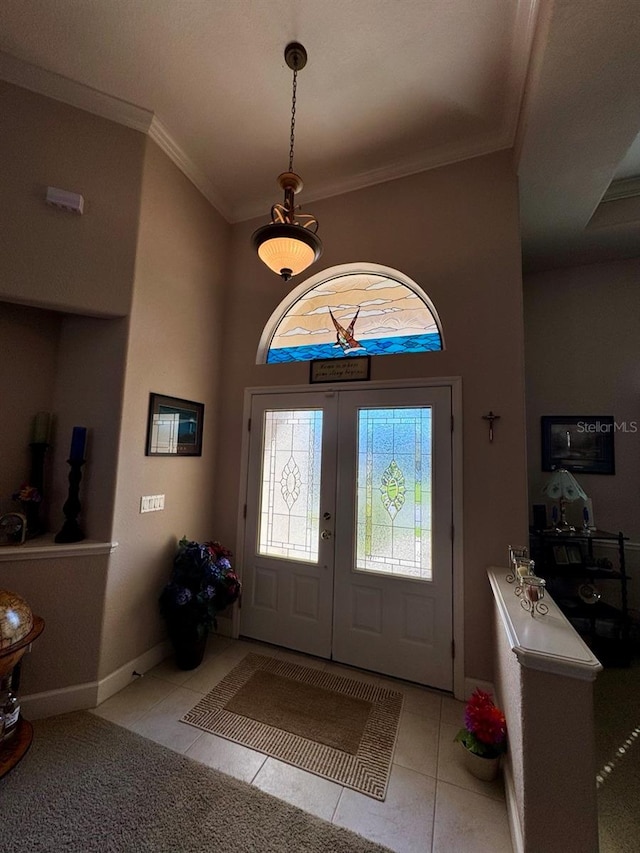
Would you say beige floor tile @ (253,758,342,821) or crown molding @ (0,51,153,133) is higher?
crown molding @ (0,51,153,133)

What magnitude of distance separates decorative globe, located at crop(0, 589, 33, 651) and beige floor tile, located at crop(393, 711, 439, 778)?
6.69ft

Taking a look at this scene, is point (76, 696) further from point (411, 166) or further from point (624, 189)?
point (624, 189)

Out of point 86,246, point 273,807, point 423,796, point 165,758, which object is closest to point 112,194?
point 86,246

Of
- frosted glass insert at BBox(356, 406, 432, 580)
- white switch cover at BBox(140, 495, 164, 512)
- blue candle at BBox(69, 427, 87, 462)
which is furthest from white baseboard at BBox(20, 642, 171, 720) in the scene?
frosted glass insert at BBox(356, 406, 432, 580)

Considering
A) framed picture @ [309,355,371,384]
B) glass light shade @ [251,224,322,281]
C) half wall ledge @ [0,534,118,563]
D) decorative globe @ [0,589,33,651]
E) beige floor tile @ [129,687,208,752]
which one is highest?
glass light shade @ [251,224,322,281]

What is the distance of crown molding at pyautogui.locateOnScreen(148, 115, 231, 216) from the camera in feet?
8.22

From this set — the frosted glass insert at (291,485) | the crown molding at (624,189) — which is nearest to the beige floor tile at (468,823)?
the frosted glass insert at (291,485)

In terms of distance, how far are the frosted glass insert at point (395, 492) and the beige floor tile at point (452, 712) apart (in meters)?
0.78

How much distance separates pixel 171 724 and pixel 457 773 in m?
1.60

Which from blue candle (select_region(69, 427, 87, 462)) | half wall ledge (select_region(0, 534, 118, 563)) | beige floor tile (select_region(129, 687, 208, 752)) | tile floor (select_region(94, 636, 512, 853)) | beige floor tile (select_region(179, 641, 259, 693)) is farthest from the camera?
beige floor tile (select_region(179, 641, 259, 693))

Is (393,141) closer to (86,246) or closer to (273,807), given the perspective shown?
(86,246)

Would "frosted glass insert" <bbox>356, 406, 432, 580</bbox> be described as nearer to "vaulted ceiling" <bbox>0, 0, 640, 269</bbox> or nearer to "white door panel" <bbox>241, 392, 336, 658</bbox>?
"white door panel" <bbox>241, 392, 336, 658</bbox>

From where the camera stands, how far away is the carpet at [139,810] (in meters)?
1.38

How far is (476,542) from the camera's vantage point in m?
2.30
